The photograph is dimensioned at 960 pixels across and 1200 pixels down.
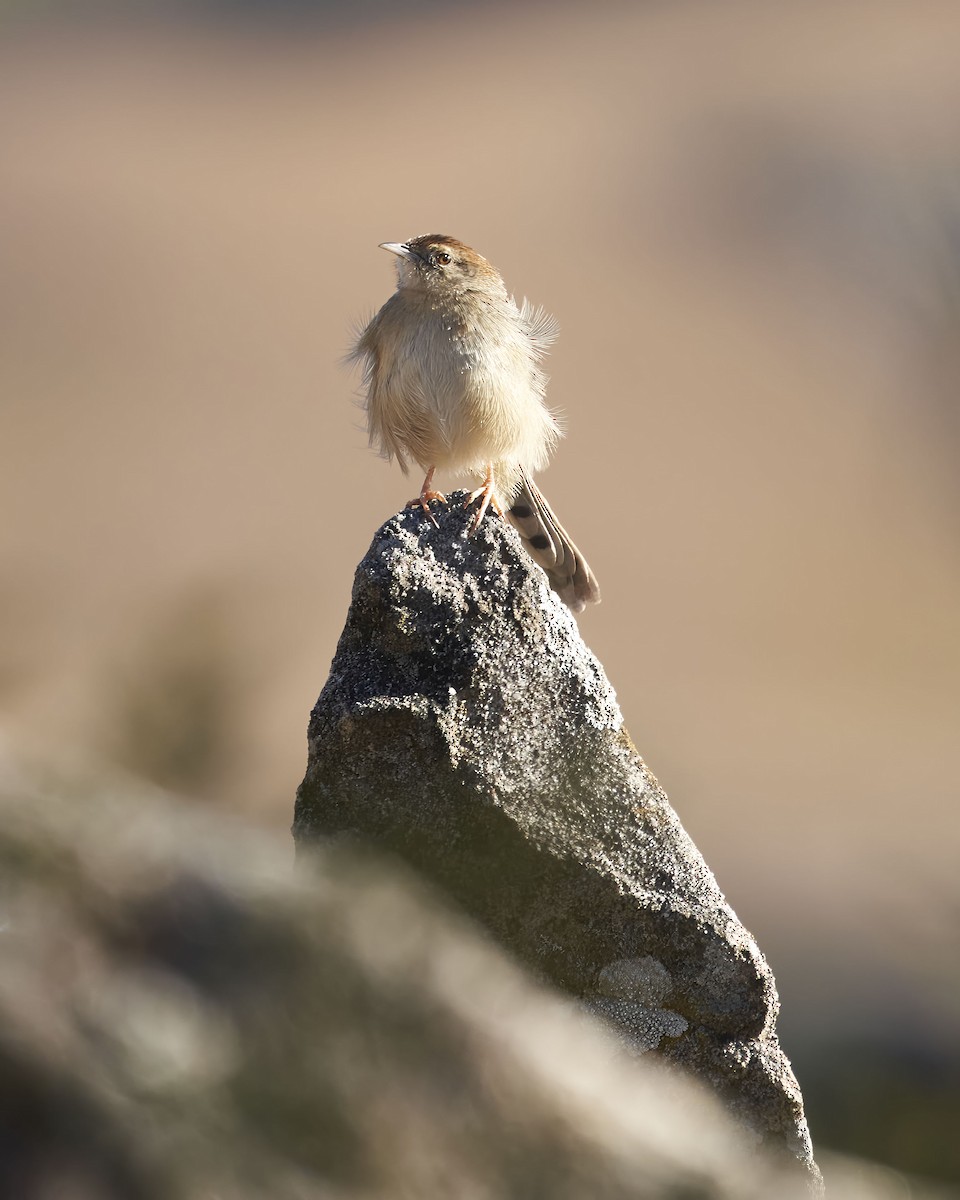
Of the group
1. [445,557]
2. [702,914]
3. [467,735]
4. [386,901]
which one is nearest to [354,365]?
[445,557]

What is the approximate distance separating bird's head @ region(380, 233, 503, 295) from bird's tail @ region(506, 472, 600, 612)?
41.1 inches

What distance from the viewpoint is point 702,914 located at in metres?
3.45

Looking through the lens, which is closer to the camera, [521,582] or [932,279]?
[521,582]

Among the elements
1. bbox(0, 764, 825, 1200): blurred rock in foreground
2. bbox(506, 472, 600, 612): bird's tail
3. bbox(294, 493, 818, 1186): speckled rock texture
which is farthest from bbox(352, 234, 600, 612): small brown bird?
bbox(0, 764, 825, 1200): blurred rock in foreground

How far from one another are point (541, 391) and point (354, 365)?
1062mm

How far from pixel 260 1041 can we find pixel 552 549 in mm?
5272

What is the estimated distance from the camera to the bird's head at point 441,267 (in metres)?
6.39

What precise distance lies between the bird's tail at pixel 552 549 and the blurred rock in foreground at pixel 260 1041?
4.97m

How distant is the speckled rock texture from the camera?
11.2 feet

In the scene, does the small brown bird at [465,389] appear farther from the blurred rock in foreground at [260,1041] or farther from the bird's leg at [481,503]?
the blurred rock in foreground at [260,1041]

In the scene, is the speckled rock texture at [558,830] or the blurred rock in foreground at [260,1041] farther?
the speckled rock texture at [558,830]

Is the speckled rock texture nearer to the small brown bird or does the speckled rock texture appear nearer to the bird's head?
the small brown bird

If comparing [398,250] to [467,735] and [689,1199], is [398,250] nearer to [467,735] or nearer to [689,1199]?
[467,735]

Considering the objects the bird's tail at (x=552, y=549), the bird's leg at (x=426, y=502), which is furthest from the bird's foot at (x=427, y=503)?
the bird's tail at (x=552, y=549)
